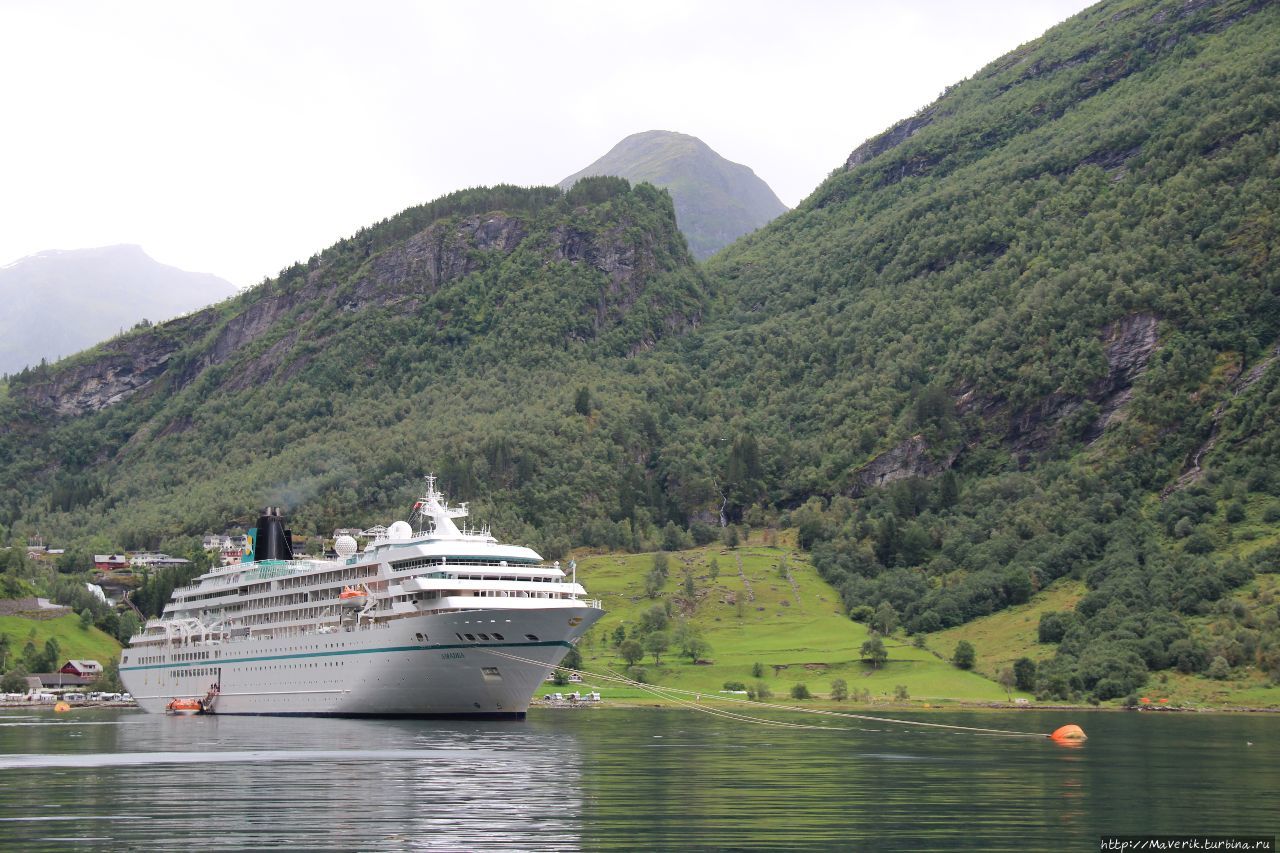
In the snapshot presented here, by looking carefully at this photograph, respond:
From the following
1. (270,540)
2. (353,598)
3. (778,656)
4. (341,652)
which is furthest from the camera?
(778,656)

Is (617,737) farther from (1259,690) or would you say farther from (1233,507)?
(1233,507)

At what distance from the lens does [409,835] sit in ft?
161

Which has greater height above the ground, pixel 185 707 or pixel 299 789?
pixel 185 707

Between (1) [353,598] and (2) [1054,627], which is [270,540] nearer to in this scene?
(1) [353,598]

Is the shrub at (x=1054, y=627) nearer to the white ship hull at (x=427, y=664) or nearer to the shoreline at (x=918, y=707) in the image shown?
the shoreline at (x=918, y=707)

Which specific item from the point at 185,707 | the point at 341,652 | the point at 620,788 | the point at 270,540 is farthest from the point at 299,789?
the point at 270,540

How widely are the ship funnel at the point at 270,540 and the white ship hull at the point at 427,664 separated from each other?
50.2 ft

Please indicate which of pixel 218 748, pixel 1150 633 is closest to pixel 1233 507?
pixel 1150 633

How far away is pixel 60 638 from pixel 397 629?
105 m

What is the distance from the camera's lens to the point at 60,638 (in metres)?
194

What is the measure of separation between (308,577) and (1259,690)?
93.5 meters

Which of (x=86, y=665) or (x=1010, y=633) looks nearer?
(x=1010, y=633)

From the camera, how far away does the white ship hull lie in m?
106

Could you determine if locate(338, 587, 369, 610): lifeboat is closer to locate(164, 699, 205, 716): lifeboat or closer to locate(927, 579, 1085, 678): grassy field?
locate(164, 699, 205, 716): lifeboat
